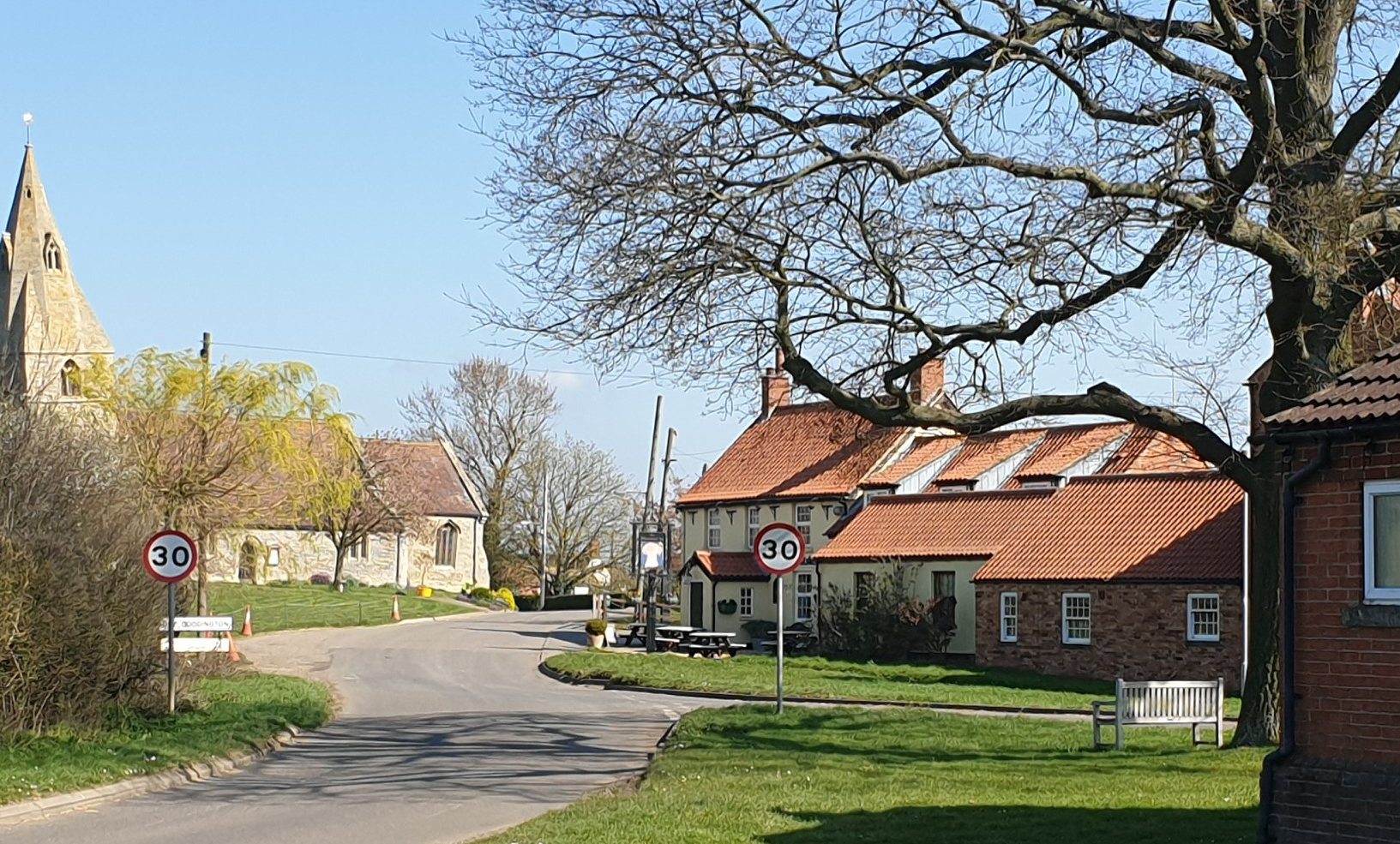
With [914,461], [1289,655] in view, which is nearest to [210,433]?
[914,461]

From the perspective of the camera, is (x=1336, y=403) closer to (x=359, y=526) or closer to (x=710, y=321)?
(x=710, y=321)

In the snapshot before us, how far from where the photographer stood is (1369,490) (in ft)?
36.3

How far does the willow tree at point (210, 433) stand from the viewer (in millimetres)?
40094

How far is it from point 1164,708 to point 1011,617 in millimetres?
23554

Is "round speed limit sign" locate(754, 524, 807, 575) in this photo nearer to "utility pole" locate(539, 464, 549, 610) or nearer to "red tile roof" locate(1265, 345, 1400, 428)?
"red tile roof" locate(1265, 345, 1400, 428)

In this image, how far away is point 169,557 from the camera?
21.8 m

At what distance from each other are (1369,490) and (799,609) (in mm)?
46295

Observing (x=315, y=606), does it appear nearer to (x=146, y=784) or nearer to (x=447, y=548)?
(x=447, y=548)

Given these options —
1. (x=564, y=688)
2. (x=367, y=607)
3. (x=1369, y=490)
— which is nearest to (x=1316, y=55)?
(x=1369, y=490)

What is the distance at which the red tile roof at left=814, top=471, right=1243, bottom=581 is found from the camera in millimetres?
40719

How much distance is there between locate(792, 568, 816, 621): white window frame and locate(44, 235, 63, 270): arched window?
42.7m

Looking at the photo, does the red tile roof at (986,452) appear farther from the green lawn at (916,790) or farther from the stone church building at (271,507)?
the green lawn at (916,790)

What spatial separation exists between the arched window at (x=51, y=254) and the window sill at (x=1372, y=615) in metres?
76.4

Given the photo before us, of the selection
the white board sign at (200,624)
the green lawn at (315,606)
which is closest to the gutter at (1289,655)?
the white board sign at (200,624)
